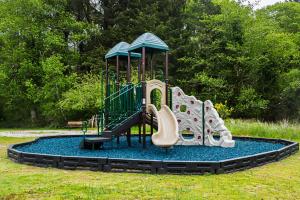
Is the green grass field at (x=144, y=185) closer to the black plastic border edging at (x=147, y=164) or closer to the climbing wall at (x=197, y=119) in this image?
the black plastic border edging at (x=147, y=164)

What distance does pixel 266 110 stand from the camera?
27797mm

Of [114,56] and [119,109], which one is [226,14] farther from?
[119,109]

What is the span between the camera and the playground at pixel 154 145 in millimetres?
7781

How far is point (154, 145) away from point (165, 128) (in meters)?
1.67

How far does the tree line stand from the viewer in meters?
26.5

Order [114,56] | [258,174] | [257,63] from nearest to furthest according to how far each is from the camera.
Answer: [258,174]
[114,56]
[257,63]

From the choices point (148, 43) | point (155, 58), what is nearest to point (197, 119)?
point (148, 43)

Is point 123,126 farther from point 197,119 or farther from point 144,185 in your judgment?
point 144,185

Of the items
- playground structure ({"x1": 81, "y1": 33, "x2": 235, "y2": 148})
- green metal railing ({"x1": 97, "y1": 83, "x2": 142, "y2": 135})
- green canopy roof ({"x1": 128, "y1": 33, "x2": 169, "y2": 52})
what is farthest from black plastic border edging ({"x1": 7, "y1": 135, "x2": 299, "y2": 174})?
green canopy roof ({"x1": 128, "y1": 33, "x2": 169, "y2": 52})

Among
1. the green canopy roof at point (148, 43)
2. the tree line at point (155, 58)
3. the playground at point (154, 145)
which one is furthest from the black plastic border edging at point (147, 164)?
the tree line at point (155, 58)

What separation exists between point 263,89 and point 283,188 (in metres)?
22.9

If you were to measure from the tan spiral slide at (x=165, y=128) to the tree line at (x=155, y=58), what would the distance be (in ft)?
45.8

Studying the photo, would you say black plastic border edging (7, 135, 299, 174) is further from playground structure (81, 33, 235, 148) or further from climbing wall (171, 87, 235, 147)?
climbing wall (171, 87, 235, 147)

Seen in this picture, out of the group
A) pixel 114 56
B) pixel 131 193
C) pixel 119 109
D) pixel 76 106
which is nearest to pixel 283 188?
pixel 131 193
